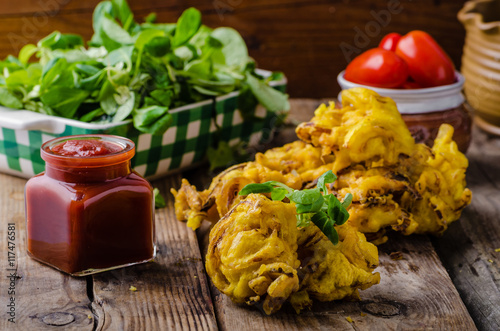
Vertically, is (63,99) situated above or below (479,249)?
above

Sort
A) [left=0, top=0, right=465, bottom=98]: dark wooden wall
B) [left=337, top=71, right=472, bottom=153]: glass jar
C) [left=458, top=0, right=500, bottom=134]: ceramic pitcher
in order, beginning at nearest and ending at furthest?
[left=337, top=71, right=472, bottom=153]: glass jar, [left=458, top=0, right=500, bottom=134]: ceramic pitcher, [left=0, top=0, right=465, bottom=98]: dark wooden wall

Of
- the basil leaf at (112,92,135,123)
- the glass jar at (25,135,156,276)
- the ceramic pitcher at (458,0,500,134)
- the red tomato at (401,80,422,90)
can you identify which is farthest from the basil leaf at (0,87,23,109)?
the ceramic pitcher at (458,0,500,134)

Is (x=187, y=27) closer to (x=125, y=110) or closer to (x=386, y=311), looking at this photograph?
(x=125, y=110)

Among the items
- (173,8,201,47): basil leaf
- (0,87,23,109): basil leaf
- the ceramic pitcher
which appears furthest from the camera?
the ceramic pitcher

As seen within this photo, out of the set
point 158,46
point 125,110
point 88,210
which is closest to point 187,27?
point 158,46

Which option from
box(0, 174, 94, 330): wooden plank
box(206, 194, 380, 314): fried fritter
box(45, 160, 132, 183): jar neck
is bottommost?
box(0, 174, 94, 330): wooden plank

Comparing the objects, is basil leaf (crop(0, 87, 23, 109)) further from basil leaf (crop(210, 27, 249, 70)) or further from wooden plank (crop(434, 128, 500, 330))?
wooden plank (crop(434, 128, 500, 330))

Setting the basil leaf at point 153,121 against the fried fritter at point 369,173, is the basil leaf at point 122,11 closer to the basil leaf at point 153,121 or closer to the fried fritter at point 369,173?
the basil leaf at point 153,121
